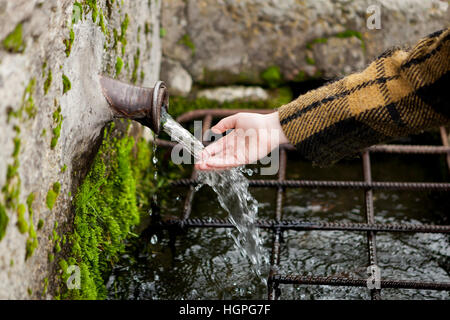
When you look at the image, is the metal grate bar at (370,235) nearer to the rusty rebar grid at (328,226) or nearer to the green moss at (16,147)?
the rusty rebar grid at (328,226)

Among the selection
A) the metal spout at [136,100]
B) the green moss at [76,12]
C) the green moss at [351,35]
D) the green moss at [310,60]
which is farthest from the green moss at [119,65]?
the green moss at [351,35]

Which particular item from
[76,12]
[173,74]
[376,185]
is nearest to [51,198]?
[76,12]

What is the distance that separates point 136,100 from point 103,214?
468 mm

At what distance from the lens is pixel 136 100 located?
1.64 metres

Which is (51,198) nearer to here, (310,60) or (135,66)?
(135,66)

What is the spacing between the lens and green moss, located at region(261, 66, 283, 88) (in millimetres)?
3039

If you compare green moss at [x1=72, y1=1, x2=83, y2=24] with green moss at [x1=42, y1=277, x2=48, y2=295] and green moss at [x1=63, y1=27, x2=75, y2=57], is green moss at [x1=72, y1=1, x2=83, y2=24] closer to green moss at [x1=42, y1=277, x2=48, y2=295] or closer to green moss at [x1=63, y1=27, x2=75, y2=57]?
green moss at [x1=63, y1=27, x2=75, y2=57]

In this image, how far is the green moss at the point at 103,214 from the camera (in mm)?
1593

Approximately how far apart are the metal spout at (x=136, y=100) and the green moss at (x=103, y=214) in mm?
236

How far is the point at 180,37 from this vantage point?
2982 mm

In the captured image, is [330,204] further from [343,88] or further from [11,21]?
[11,21]
